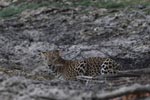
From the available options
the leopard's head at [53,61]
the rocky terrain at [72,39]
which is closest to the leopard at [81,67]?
the leopard's head at [53,61]

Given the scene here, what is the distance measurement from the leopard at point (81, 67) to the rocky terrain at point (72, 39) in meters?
0.26

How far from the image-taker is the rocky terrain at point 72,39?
11.0 metres

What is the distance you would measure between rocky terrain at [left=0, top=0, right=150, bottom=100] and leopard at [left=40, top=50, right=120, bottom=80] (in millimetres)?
256

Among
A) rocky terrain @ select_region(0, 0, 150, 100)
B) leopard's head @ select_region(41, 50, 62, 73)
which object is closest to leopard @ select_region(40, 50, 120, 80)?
leopard's head @ select_region(41, 50, 62, 73)

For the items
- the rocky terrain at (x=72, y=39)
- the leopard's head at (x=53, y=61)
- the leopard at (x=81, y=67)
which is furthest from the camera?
the rocky terrain at (x=72, y=39)

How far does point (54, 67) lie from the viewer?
34.4ft

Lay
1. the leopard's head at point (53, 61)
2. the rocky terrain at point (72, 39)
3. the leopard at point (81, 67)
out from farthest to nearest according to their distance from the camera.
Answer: the rocky terrain at point (72, 39) < the leopard's head at point (53, 61) < the leopard at point (81, 67)

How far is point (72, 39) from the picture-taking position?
1406cm

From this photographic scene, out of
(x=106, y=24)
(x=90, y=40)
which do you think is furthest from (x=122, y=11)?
(x=90, y=40)

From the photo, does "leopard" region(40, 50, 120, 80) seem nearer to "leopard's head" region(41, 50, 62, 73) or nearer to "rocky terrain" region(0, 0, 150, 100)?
"leopard's head" region(41, 50, 62, 73)

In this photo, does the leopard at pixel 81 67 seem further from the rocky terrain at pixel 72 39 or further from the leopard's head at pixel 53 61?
the rocky terrain at pixel 72 39

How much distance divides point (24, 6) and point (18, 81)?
29.5ft

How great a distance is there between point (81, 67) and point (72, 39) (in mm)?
3899

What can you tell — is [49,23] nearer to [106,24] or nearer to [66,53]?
[106,24]
